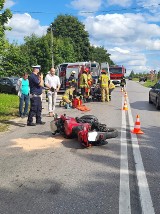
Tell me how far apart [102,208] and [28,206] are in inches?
35.3

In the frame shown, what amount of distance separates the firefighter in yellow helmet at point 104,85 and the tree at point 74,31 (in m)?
46.7

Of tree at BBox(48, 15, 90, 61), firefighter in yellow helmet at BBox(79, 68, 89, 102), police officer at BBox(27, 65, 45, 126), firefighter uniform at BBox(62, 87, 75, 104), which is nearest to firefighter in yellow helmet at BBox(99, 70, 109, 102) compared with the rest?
firefighter in yellow helmet at BBox(79, 68, 89, 102)

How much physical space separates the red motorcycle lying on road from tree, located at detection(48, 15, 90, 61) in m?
57.4

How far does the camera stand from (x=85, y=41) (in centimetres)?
6631

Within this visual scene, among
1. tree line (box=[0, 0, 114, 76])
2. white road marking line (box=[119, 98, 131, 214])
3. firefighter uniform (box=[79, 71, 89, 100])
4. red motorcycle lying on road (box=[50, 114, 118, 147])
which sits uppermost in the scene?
tree line (box=[0, 0, 114, 76])

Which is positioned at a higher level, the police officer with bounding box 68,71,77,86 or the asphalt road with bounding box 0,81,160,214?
the police officer with bounding box 68,71,77,86

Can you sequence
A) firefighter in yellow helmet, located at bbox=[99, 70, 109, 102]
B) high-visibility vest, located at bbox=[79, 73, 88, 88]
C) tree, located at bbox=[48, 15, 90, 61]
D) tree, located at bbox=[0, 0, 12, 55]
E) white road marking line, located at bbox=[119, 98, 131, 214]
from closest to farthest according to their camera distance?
white road marking line, located at bbox=[119, 98, 131, 214], tree, located at bbox=[0, 0, 12, 55], high-visibility vest, located at bbox=[79, 73, 88, 88], firefighter in yellow helmet, located at bbox=[99, 70, 109, 102], tree, located at bbox=[48, 15, 90, 61]

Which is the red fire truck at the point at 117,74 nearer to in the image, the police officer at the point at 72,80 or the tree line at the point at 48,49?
the tree line at the point at 48,49

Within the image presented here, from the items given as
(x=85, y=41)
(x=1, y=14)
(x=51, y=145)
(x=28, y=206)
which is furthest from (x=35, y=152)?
(x=85, y=41)

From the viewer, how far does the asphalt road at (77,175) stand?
4.01 meters

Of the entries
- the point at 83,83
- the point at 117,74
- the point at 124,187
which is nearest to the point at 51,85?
the point at 83,83

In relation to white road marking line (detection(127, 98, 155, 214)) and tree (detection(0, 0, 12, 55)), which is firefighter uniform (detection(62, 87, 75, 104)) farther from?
white road marking line (detection(127, 98, 155, 214))

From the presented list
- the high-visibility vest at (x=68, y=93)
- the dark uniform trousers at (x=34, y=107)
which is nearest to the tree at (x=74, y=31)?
the high-visibility vest at (x=68, y=93)

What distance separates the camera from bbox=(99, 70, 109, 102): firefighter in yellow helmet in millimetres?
18031
